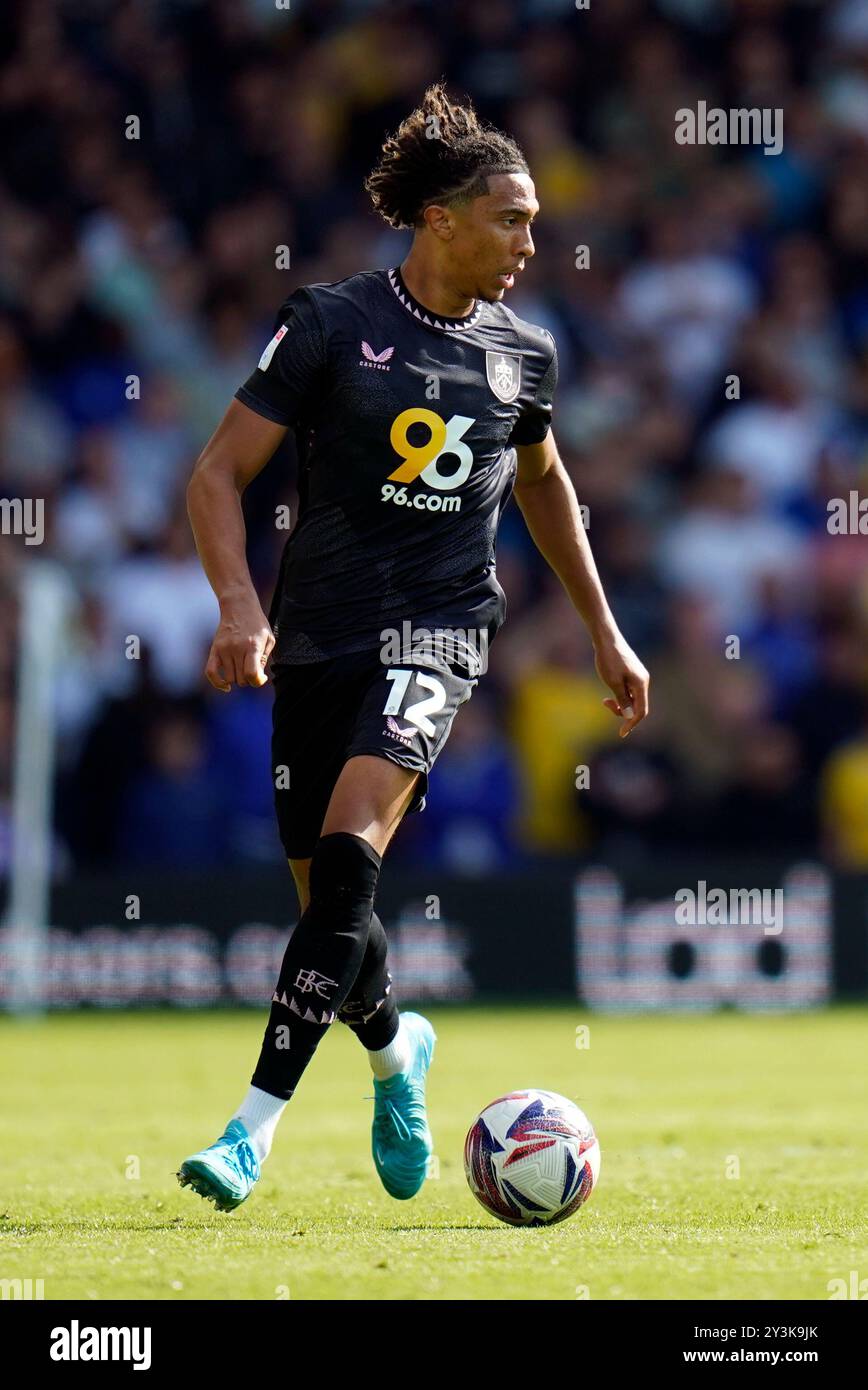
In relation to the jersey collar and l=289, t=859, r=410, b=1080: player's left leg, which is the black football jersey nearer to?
the jersey collar

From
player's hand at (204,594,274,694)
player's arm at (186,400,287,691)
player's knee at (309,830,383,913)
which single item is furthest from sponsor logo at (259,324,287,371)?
player's knee at (309,830,383,913)

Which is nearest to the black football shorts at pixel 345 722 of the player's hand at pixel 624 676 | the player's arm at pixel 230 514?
the player's arm at pixel 230 514

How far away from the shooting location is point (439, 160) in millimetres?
5828

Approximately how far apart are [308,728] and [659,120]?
10.8 meters

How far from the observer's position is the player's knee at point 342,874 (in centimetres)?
537

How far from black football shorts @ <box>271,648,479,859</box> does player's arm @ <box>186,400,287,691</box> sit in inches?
15.6

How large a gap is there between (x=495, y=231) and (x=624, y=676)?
131cm

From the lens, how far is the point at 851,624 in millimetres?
13141

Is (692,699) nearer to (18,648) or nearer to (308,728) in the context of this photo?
(18,648)

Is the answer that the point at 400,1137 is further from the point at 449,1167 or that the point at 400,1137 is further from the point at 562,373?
the point at 562,373

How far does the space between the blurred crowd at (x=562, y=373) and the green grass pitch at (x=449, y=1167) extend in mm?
1506

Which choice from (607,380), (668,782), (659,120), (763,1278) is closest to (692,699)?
(668,782)

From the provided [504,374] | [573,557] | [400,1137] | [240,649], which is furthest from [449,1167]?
[504,374]

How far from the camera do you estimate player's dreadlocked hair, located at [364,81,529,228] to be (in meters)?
5.80
